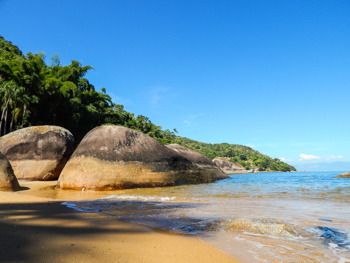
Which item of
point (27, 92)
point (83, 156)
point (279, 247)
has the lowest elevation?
point (279, 247)

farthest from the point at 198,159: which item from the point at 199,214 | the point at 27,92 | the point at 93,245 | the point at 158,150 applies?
the point at 27,92

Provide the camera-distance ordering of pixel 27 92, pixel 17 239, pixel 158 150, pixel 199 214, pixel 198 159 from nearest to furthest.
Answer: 1. pixel 17 239
2. pixel 199 214
3. pixel 158 150
4. pixel 198 159
5. pixel 27 92

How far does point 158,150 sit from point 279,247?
8.63m

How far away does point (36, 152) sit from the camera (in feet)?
40.9

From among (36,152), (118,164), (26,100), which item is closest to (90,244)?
(118,164)

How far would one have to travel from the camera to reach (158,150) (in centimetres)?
1104

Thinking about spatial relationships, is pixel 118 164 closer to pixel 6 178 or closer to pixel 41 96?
pixel 6 178

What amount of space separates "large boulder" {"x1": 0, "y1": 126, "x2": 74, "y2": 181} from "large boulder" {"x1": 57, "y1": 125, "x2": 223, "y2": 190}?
3429 millimetres

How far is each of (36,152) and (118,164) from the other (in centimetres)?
581

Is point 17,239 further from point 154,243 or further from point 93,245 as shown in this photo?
point 154,243

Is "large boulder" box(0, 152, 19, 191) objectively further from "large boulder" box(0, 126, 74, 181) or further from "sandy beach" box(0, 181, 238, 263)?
"large boulder" box(0, 126, 74, 181)

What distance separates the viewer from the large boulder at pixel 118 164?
9.18m

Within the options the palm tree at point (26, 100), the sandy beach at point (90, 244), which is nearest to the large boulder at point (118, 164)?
the sandy beach at point (90, 244)

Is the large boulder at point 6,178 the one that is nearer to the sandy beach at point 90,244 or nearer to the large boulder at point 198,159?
the sandy beach at point 90,244
